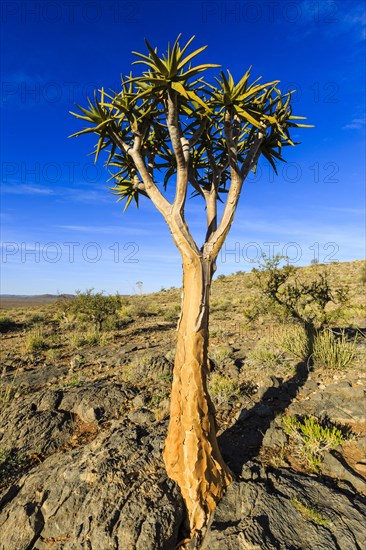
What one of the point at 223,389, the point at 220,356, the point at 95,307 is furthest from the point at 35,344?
the point at 223,389

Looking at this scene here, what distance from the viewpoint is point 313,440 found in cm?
476

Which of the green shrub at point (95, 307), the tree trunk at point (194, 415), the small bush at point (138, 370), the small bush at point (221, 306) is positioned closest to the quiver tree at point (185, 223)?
the tree trunk at point (194, 415)

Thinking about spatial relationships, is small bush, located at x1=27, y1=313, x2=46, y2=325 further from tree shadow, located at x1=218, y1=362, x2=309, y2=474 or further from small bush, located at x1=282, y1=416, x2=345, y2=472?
small bush, located at x1=282, y1=416, x2=345, y2=472

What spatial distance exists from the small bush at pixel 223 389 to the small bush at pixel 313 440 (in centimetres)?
155

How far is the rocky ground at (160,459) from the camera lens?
338 cm

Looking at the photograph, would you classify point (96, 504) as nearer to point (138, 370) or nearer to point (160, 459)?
point (160, 459)

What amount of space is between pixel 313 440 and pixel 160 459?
7.50 ft

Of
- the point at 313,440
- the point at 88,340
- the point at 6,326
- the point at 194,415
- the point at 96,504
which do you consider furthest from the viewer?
the point at 6,326

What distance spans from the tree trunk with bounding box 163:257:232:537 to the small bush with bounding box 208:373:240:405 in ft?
7.75

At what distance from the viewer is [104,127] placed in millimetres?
4508

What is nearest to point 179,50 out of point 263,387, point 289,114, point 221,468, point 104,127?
point 104,127

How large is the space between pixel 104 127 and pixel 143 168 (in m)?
0.86

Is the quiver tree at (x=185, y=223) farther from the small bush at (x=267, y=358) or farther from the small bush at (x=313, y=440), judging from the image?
the small bush at (x=267, y=358)

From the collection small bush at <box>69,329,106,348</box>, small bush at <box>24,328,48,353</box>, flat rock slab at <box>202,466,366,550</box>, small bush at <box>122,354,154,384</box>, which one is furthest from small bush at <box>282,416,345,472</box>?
small bush at <box>24,328,48,353</box>
